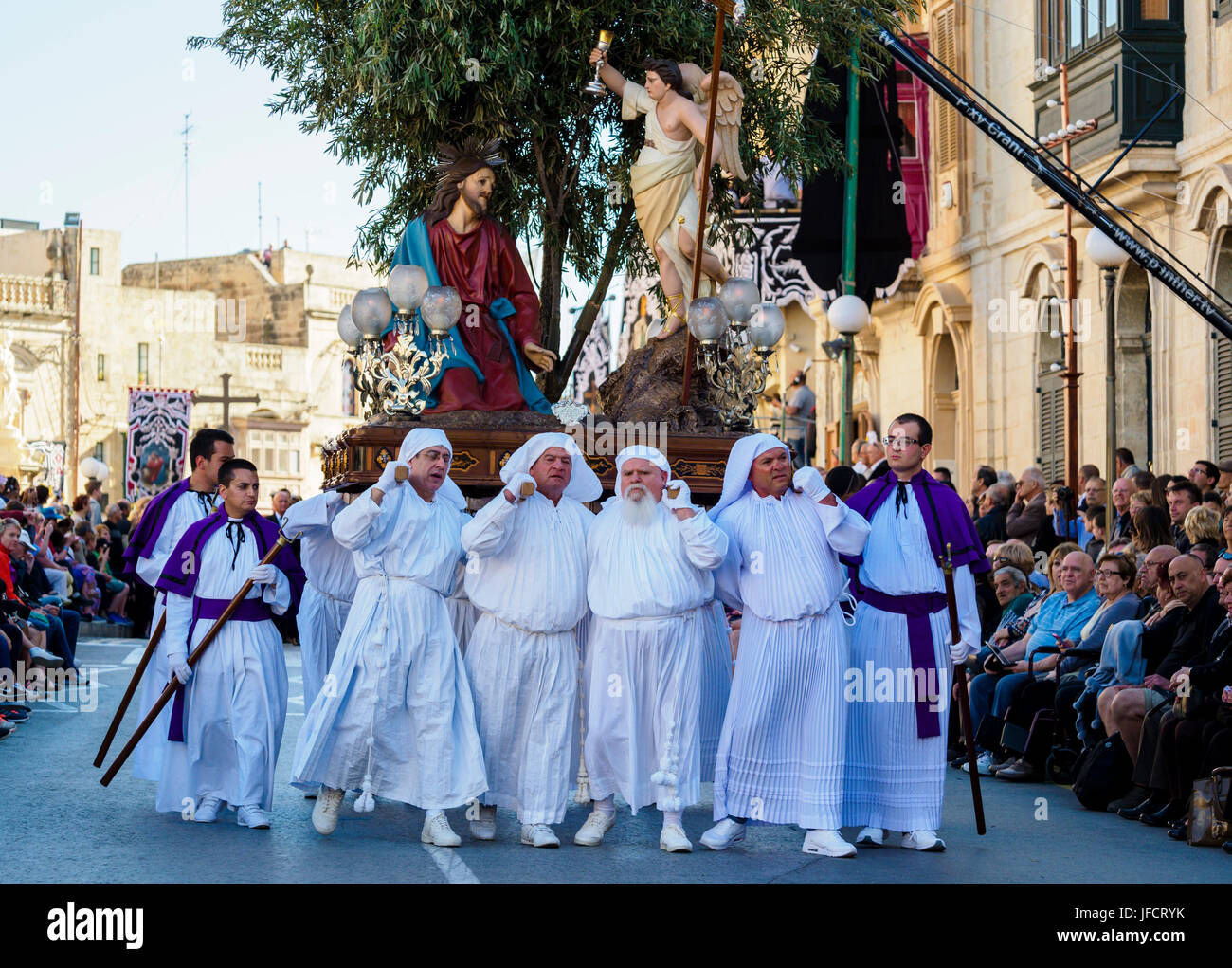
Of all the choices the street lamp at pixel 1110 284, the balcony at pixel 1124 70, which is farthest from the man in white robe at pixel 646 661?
the balcony at pixel 1124 70

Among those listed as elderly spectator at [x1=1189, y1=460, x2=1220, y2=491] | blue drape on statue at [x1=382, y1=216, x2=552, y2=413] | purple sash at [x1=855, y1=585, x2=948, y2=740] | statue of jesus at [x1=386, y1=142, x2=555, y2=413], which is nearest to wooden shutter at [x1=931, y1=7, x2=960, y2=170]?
elderly spectator at [x1=1189, y1=460, x2=1220, y2=491]

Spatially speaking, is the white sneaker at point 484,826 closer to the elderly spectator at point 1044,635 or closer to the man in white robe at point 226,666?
the man in white robe at point 226,666

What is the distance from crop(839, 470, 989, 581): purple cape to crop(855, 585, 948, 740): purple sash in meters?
0.17

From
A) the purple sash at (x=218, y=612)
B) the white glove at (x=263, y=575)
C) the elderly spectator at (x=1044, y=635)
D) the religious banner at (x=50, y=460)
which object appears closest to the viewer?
the white glove at (x=263, y=575)

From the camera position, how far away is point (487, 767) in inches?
363

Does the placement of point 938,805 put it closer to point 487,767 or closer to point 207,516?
point 487,767

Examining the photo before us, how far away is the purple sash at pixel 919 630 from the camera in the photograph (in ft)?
30.3

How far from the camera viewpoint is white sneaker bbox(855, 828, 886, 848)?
9.27m

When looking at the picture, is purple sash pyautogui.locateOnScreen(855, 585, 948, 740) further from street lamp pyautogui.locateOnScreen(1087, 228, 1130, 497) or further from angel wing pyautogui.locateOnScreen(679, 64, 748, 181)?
street lamp pyautogui.locateOnScreen(1087, 228, 1130, 497)

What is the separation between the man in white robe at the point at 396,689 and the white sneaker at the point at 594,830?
56cm

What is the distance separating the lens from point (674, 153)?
555 inches

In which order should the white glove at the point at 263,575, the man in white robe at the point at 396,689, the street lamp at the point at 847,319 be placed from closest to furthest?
the man in white robe at the point at 396,689, the white glove at the point at 263,575, the street lamp at the point at 847,319

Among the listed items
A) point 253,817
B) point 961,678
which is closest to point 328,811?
point 253,817
